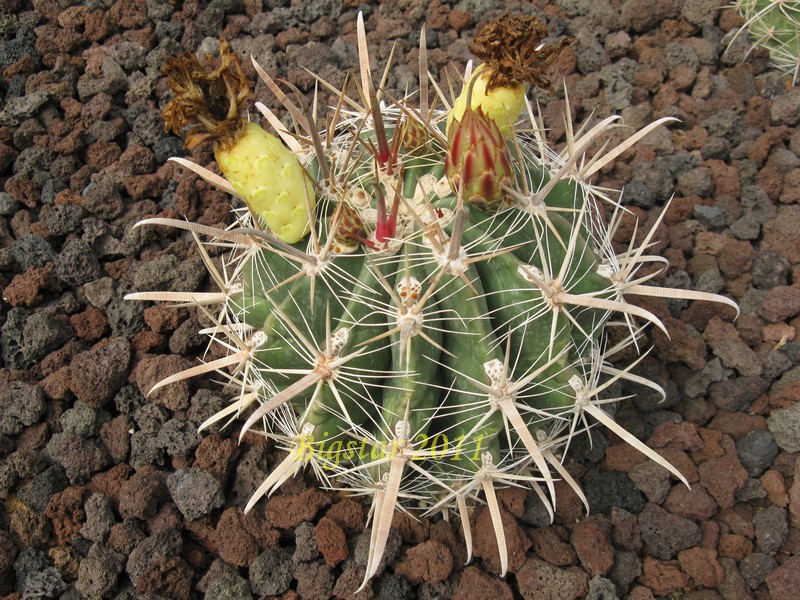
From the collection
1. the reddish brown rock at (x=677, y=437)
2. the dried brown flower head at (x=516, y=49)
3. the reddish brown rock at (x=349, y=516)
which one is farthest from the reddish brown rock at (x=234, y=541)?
the dried brown flower head at (x=516, y=49)

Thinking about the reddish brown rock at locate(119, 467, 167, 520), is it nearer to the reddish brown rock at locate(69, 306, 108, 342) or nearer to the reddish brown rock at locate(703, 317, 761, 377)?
the reddish brown rock at locate(69, 306, 108, 342)

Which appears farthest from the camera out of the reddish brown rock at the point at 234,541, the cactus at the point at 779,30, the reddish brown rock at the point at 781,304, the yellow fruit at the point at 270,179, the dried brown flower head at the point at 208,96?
the cactus at the point at 779,30

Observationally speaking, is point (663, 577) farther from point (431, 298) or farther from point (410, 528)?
point (431, 298)

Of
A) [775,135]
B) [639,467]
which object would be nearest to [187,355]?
[639,467]

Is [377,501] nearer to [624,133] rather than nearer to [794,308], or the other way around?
[794,308]

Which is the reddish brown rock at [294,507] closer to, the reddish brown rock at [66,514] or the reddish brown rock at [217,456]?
the reddish brown rock at [217,456]

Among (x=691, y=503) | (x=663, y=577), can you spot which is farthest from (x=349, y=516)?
(x=691, y=503)

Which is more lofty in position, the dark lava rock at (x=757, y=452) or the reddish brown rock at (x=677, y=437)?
the reddish brown rock at (x=677, y=437)

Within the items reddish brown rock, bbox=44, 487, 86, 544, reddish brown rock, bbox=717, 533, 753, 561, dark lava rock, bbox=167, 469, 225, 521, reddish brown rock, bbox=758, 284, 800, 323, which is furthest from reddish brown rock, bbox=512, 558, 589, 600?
reddish brown rock, bbox=44, 487, 86, 544
